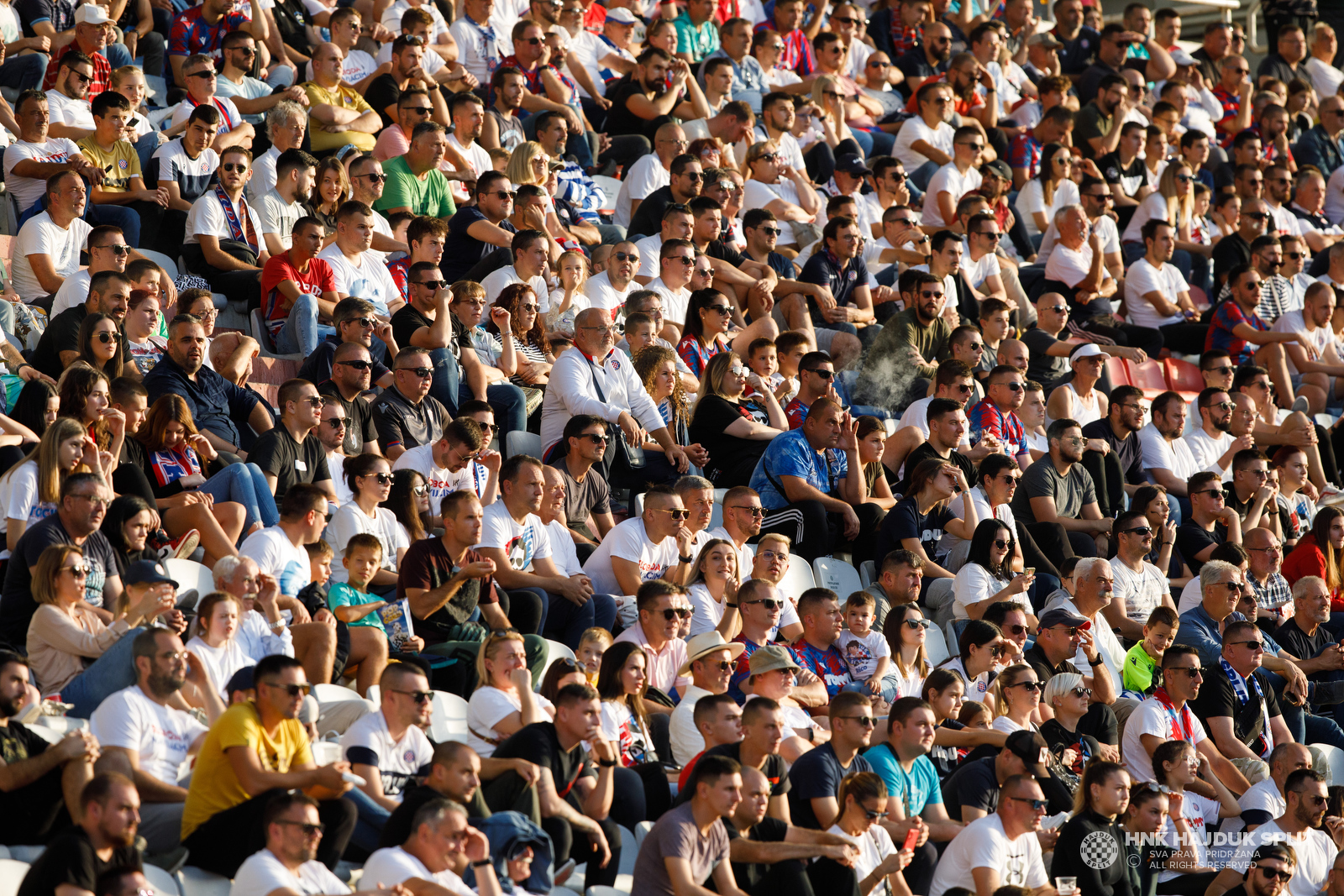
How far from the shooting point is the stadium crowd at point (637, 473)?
6.03 m

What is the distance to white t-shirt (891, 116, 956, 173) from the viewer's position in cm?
1311

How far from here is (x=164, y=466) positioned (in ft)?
23.5

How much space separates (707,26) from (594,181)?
3.00 metres

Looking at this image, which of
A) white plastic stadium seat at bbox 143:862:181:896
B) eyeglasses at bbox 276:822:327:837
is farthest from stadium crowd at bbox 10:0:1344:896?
white plastic stadium seat at bbox 143:862:181:896

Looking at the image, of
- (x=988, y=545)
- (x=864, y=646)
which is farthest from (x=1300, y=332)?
(x=864, y=646)

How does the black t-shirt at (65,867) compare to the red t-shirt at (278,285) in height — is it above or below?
above

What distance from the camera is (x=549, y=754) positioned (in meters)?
6.15

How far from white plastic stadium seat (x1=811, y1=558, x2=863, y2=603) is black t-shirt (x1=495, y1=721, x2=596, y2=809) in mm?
2510

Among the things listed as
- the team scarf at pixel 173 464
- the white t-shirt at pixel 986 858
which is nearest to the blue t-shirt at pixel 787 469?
the white t-shirt at pixel 986 858

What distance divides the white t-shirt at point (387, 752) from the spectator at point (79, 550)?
3.06 feet

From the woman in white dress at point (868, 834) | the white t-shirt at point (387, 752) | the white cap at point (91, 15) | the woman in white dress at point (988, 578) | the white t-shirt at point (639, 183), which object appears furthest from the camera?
the white t-shirt at point (639, 183)

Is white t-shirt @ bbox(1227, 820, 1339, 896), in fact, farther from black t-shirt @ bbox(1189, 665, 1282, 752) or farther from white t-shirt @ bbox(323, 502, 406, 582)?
white t-shirt @ bbox(323, 502, 406, 582)

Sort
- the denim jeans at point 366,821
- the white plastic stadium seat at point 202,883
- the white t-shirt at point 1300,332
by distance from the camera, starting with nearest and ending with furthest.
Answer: the white plastic stadium seat at point 202,883 < the denim jeans at point 366,821 < the white t-shirt at point 1300,332

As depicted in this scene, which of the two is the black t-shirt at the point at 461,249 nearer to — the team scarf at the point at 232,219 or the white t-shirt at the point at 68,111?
the team scarf at the point at 232,219
